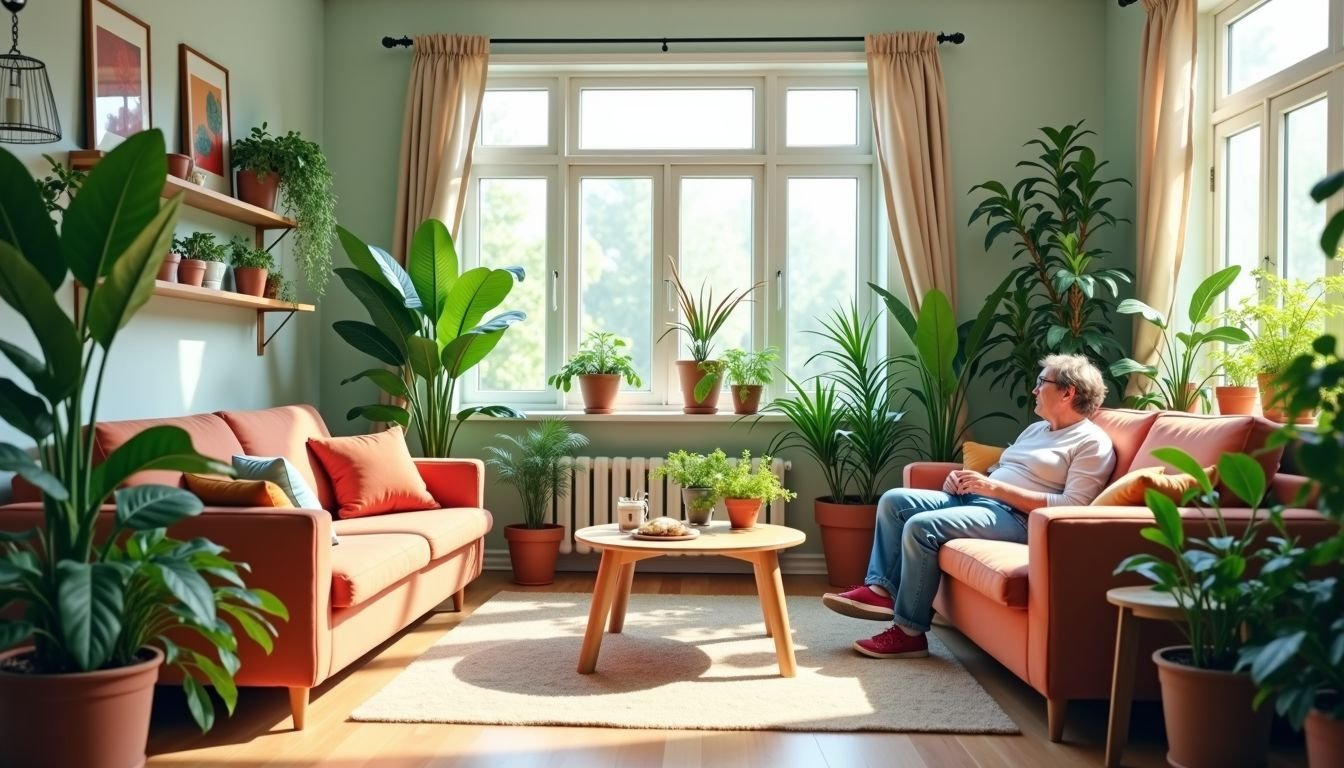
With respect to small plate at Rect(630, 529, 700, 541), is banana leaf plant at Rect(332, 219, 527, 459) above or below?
above

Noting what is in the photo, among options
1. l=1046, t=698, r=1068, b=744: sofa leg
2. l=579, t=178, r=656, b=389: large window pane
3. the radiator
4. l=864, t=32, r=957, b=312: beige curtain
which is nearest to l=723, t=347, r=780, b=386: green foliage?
the radiator

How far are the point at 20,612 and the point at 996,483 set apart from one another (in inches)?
120

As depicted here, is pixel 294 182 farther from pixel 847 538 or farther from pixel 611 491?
pixel 847 538

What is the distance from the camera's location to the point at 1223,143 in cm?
461

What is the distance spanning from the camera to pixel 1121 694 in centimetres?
274

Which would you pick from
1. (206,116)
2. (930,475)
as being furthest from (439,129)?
(930,475)

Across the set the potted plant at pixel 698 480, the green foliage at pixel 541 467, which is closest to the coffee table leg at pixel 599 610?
the potted plant at pixel 698 480

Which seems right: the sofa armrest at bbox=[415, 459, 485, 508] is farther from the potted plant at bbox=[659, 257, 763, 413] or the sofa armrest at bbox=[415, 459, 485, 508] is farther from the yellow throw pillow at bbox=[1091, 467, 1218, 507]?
the yellow throw pillow at bbox=[1091, 467, 1218, 507]

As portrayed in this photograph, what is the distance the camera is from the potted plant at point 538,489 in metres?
5.15

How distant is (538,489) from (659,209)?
164 cm

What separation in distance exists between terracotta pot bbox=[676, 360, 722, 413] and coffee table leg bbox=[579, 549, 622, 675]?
1939mm

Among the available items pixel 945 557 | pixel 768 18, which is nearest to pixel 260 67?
pixel 768 18

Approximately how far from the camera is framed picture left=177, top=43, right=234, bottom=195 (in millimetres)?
4203

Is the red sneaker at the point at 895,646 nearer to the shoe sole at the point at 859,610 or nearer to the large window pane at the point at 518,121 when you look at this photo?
the shoe sole at the point at 859,610
